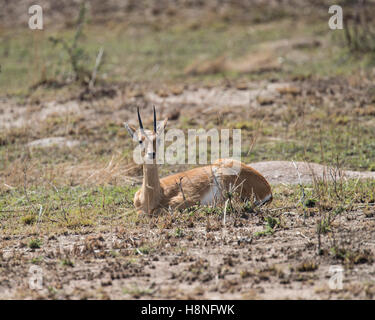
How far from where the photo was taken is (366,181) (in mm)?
9000

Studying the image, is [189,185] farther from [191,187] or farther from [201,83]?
[201,83]

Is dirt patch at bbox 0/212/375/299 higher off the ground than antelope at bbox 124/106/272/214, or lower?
lower

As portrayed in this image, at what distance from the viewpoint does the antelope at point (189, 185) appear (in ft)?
25.9

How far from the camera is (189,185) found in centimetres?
815

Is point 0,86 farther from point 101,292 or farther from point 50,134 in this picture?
point 101,292

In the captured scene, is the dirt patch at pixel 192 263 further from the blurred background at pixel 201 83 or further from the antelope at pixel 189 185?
the blurred background at pixel 201 83

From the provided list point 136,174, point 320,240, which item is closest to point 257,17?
point 136,174

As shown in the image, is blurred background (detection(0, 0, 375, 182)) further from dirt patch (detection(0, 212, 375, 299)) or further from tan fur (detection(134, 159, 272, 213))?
dirt patch (detection(0, 212, 375, 299))

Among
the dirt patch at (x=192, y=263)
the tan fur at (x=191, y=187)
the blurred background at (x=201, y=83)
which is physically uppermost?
the blurred background at (x=201, y=83)

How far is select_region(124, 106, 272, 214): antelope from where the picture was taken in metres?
7.89

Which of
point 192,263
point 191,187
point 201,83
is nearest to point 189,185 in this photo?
point 191,187

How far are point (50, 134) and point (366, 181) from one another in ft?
22.1

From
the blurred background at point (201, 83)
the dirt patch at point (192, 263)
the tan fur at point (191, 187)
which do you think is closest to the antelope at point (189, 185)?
the tan fur at point (191, 187)

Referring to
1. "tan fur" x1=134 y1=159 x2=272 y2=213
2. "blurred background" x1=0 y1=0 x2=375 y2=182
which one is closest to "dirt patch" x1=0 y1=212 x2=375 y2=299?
"tan fur" x1=134 y1=159 x2=272 y2=213
